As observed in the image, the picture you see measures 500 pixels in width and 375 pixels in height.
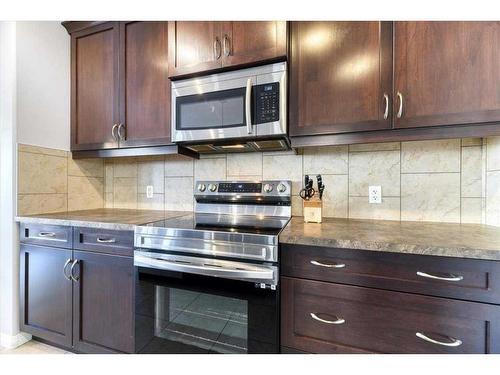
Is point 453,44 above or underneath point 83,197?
above

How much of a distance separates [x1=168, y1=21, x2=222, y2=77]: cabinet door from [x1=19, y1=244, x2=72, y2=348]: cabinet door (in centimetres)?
141

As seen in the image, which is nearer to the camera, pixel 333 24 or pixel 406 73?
pixel 406 73

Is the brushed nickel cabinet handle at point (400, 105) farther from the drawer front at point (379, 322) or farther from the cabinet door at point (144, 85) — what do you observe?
the cabinet door at point (144, 85)

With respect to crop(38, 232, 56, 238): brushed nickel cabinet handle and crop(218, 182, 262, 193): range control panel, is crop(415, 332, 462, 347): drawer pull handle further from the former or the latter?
crop(38, 232, 56, 238): brushed nickel cabinet handle

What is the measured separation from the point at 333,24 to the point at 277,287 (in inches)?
56.0

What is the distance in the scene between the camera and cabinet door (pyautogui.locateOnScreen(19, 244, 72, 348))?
158 centimetres

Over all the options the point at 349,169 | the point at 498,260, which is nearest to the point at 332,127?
the point at 349,169

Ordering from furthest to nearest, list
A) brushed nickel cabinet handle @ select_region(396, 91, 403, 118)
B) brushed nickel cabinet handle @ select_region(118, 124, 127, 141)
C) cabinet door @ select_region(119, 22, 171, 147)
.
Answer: brushed nickel cabinet handle @ select_region(118, 124, 127, 141)
cabinet door @ select_region(119, 22, 171, 147)
brushed nickel cabinet handle @ select_region(396, 91, 403, 118)

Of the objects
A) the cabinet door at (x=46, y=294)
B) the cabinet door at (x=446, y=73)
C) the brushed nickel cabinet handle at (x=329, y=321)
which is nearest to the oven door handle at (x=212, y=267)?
the brushed nickel cabinet handle at (x=329, y=321)

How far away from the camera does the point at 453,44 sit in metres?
1.16

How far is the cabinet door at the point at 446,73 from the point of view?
1116mm

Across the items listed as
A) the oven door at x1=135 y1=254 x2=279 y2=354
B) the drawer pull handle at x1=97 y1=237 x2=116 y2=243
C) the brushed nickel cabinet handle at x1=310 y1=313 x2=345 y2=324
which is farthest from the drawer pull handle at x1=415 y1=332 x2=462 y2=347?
the drawer pull handle at x1=97 y1=237 x2=116 y2=243

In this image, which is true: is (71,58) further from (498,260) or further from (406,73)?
(498,260)

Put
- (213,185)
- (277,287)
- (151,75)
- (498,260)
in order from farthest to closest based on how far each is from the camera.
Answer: (213,185) < (151,75) < (277,287) < (498,260)
